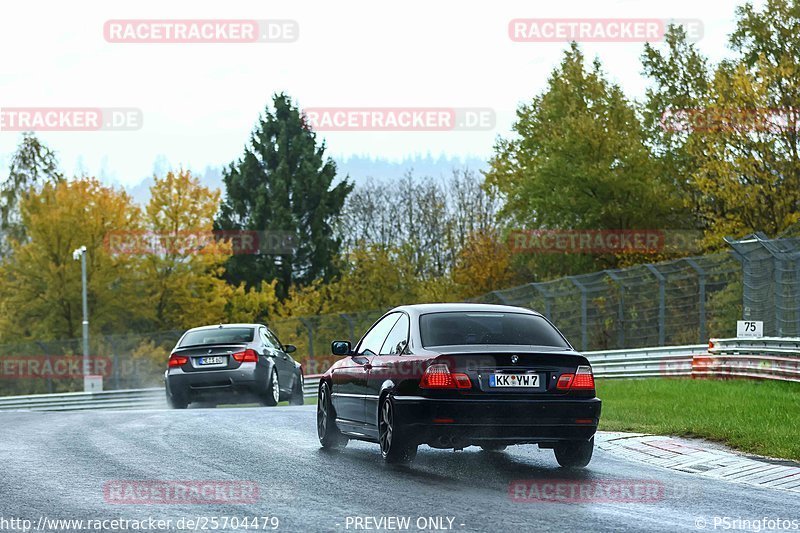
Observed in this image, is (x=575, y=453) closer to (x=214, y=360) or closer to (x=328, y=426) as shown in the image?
(x=328, y=426)

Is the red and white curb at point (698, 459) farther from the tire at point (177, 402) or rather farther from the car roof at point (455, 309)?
the tire at point (177, 402)

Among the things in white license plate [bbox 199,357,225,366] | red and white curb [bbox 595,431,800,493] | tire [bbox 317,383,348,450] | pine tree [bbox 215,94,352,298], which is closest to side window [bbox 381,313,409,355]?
tire [bbox 317,383,348,450]

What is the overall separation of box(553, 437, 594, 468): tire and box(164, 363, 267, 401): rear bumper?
10845 mm

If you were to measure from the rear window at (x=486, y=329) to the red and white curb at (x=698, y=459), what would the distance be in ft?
5.34

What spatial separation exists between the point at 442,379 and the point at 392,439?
2.43 feet

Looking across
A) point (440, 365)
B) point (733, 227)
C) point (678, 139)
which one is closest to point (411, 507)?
point (440, 365)

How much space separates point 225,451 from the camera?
1209cm

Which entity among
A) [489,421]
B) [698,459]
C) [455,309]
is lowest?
[698,459]

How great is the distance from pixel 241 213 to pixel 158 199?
14.9m

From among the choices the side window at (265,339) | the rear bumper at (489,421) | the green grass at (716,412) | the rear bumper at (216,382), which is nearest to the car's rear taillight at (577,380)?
the rear bumper at (489,421)

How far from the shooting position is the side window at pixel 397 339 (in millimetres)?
10953

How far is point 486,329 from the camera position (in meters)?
11.0

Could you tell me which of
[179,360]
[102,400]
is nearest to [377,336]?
[179,360]

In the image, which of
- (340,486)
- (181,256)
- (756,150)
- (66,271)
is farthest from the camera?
(181,256)
